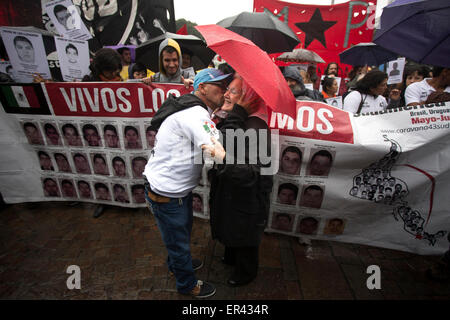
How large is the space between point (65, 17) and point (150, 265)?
313 centimetres

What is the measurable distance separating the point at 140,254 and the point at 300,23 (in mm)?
6636

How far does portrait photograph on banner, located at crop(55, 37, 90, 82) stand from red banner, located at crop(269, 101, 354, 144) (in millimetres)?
2457

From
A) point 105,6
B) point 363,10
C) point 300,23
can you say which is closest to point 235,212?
point 105,6

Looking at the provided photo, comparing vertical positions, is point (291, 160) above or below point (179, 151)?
below

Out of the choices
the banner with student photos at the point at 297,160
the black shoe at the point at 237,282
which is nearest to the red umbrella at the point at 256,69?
the banner with student photos at the point at 297,160

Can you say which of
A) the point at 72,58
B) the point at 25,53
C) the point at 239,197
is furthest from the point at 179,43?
the point at 239,197

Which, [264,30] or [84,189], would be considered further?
[264,30]

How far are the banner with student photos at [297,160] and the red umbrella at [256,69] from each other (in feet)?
2.35

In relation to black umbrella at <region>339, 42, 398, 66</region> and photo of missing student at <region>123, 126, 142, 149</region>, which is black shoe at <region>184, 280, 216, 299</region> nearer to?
photo of missing student at <region>123, 126, 142, 149</region>

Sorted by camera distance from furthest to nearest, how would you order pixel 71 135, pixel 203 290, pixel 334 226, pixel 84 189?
pixel 84 189 < pixel 71 135 < pixel 334 226 < pixel 203 290

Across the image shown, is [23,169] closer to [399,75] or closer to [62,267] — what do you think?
[62,267]

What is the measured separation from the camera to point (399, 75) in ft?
15.5

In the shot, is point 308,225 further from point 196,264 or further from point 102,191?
point 102,191

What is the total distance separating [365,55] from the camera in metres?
5.65
